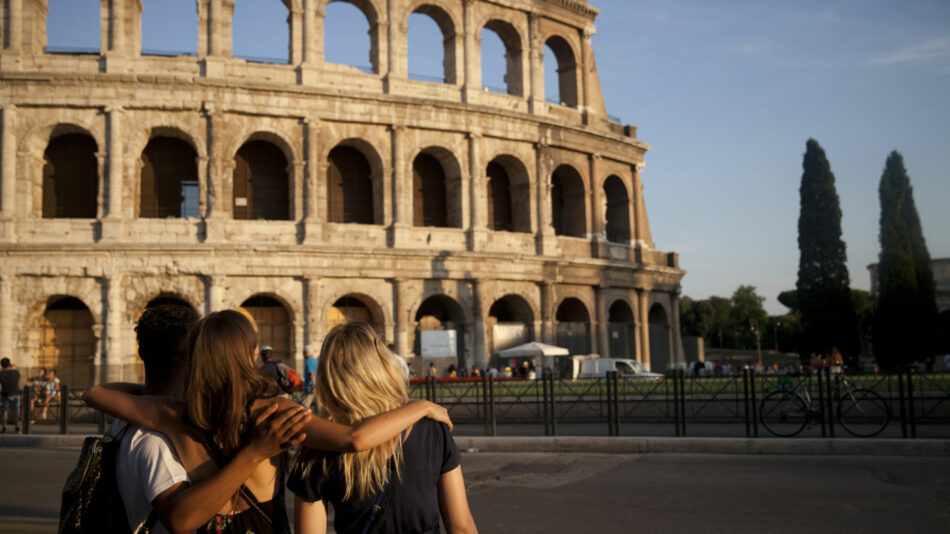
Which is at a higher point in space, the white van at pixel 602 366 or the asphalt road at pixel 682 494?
the white van at pixel 602 366

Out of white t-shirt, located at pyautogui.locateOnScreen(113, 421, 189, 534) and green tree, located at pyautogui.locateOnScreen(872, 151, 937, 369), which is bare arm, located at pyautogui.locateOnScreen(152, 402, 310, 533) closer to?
white t-shirt, located at pyautogui.locateOnScreen(113, 421, 189, 534)

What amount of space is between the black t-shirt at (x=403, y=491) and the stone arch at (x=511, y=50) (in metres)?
29.0

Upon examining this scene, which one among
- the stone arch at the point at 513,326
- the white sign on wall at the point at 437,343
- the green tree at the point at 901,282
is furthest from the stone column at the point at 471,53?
the green tree at the point at 901,282

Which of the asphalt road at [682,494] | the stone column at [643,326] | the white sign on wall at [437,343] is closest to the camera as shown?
the asphalt road at [682,494]

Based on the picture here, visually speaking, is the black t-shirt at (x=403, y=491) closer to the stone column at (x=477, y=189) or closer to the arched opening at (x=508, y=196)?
the stone column at (x=477, y=189)

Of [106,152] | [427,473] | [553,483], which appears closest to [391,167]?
[106,152]

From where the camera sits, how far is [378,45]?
27.9 meters

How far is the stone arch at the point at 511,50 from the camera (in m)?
30.9

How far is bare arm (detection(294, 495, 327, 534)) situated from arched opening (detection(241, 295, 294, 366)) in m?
24.4

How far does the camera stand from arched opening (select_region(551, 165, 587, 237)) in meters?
32.4

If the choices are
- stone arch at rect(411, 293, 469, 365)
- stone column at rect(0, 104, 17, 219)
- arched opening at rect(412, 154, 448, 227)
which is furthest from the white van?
stone column at rect(0, 104, 17, 219)

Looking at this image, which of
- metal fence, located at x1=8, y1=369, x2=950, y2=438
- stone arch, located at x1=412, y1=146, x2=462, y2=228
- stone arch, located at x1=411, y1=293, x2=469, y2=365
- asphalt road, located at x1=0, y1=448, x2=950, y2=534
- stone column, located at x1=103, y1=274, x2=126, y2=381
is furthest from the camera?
stone arch, located at x1=412, y1=146, x2=462, y2=228

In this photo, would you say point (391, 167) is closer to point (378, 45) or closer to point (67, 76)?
point (378, 45)

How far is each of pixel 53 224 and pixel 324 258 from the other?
26.4 ft
